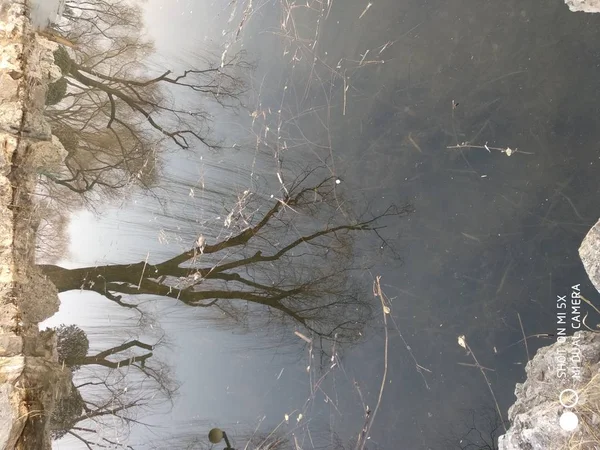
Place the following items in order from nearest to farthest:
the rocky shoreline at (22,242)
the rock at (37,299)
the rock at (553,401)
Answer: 1. the rock at (553,401)
2. the rocky shoreline at (22,242)
3. the rock at (37,299)

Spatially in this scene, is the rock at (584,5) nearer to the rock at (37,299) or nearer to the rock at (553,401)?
the rock at (553,401)

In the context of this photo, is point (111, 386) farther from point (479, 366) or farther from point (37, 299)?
point (479, 366)

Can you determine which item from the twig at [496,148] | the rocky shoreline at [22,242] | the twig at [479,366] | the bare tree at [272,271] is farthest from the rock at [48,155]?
the twig at [479,366]

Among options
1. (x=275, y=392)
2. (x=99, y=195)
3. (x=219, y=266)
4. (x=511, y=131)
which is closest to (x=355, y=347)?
(x=275, y=392)

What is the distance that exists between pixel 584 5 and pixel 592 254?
1.20 m

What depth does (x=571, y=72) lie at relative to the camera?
7.68 feet

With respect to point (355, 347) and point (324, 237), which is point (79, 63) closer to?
point (324, 237)

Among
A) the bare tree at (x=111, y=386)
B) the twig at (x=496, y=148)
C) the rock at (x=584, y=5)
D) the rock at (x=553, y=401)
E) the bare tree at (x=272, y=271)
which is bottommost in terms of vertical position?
the bare tree at (x=111, y=386)

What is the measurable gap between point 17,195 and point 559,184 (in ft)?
9.34

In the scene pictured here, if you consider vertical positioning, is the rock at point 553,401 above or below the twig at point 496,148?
below

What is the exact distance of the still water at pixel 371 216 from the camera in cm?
239

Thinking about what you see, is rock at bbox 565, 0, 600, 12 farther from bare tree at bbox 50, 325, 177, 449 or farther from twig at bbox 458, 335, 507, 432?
bare tree at bbox 50, 325, 177, 449

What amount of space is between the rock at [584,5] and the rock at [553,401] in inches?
62.0

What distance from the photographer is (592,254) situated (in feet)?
7.38
